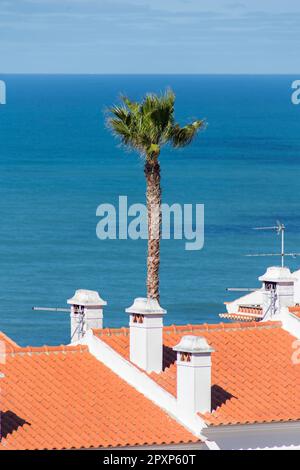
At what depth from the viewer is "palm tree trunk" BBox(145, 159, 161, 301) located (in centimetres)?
5194

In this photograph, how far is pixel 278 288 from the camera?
46.2 meters

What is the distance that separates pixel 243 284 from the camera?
10412 centimetres

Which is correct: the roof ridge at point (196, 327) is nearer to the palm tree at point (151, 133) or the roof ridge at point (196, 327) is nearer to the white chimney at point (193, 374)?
the white chimney at point (193, 374)

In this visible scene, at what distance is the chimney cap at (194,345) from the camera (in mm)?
39906

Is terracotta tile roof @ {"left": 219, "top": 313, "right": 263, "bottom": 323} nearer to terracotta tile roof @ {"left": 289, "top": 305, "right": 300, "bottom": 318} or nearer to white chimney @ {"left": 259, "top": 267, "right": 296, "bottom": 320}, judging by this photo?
white chimney @ {"left": 259, "top": 267, "right": 296, "bottom": 320}

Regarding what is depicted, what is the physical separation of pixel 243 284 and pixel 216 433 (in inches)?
2522

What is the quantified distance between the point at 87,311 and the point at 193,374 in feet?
14.2

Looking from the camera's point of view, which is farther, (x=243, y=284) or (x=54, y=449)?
(x=243, y=284)

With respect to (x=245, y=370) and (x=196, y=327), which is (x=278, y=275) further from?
(x=245, y=370)

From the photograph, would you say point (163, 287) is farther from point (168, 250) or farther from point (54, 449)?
point (54, 449)

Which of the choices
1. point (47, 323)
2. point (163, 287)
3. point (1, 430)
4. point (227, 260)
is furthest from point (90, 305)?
point (227, 260)

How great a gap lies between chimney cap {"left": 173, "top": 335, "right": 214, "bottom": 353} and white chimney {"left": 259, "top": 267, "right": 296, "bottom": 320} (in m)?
6.03

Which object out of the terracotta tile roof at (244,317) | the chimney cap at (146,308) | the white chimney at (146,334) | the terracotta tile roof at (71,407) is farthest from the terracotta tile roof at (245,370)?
the terracotta tile roof at (244,317)
